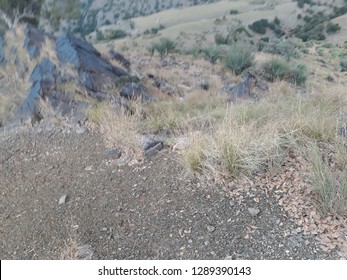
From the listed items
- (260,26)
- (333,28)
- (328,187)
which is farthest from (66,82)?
(260,26)

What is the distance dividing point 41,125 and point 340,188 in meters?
4.35

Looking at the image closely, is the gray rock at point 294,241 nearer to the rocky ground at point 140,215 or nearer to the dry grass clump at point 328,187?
the rocky ground at point 140,215

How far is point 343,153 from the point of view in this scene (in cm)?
409

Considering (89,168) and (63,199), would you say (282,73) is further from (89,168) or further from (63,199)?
(63,199)

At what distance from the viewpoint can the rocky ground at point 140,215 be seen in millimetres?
3334

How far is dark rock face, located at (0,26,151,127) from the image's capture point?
637 cm

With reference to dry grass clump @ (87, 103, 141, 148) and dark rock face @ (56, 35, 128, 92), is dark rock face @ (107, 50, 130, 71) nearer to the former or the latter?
dark rock face @ (56, 35, 128, 92)

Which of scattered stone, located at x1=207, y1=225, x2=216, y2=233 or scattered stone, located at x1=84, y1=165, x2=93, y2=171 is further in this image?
scattered stone, located at x1=84, y1=165, x2=93, y2=171

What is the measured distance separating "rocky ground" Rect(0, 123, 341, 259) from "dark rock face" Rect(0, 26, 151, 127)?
1671mm

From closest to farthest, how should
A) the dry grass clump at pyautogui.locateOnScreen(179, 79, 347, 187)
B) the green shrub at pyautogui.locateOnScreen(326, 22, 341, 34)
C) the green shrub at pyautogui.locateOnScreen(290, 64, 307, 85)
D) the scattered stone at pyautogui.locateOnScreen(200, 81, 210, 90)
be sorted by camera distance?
the dry grass clump at pyautogui.locateOnScreen(179, 79, 347, 187)
the scattered stone at pyautogui.locateOnScreen(200, 81, 210, 90)
the green shrub at pyautogui.locateOnScreen(290, 64, 307, 85)
the green shrub at pyautogui.locateOnScreen(326, 22, 341, 34)

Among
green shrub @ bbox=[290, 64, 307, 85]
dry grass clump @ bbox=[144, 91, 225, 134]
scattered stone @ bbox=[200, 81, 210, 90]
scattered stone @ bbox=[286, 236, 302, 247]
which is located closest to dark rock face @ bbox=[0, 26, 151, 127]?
dry grass clump @ bbox=[144, 91, 225, 134]

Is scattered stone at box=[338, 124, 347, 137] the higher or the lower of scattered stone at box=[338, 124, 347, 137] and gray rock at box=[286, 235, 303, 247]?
the higher

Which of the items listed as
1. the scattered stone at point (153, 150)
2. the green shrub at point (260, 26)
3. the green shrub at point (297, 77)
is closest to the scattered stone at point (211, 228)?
the scattered stone at point (153, 150)

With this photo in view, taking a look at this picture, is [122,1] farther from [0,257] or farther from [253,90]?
[0,257]
